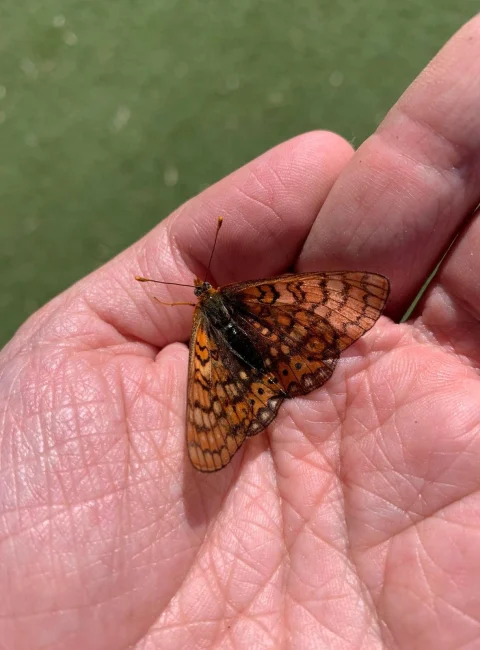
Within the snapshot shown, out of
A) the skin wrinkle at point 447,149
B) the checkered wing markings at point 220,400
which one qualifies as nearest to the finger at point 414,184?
the skin wrinkle at point 447,149

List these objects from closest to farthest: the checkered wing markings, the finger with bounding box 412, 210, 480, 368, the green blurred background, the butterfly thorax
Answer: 1. the checkered wing markings
2. the finger with bounding box 412, 210, 480, 368
3. the butterfly thorax
4. the green blurred background

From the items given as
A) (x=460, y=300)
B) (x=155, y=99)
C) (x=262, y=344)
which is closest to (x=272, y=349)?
(x=262, y=344)

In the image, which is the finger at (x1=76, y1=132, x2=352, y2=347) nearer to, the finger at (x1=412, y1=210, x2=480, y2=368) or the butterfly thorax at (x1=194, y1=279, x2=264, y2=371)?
the butterfly thorax at (x1=194, y1=279, x2=264, y2=371)

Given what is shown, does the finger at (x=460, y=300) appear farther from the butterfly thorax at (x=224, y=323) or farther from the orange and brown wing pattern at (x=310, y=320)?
the butterfly thorax at (x=224, y=323)

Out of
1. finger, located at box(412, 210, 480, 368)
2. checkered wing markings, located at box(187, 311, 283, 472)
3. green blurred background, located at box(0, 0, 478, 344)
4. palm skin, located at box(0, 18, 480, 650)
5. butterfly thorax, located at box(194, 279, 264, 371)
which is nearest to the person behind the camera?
palm skin, located at box(0, 18, 480, 650)

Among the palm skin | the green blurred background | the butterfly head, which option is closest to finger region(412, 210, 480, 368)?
the palm skin

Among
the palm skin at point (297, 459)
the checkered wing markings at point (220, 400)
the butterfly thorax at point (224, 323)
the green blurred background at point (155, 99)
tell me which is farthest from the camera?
the green blurred background at point (155, 99)

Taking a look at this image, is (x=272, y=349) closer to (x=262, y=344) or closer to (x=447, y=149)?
(x=262, y=344)
